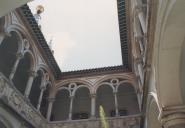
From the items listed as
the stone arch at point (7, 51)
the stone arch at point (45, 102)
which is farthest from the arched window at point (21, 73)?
the stone arch at point (45, 102)

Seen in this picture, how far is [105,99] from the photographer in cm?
1709

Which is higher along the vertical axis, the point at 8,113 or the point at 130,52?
the point at 130,52

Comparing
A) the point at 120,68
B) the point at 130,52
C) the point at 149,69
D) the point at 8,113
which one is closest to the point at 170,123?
the point at 149,69

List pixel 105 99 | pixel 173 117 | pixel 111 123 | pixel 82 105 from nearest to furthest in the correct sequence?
pixel 173 117 < pixel 111 123 < pixel 82 105 < pixel 105 99

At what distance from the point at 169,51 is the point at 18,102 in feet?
25.6

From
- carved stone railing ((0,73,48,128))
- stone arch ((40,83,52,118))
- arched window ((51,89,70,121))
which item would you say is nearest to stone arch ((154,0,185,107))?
carved stone railing ((0,73,48,128))

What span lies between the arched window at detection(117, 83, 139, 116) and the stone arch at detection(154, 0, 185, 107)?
9.97 m

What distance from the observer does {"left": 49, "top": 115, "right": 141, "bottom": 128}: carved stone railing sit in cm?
1286

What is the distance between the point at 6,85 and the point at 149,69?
251 inches

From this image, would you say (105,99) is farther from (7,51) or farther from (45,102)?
(7,51)

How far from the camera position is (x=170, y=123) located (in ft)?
18.4

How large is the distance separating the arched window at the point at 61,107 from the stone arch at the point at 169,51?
11381 mm

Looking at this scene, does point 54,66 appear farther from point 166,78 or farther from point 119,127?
point 166,78

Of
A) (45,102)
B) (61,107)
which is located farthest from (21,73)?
(61,107)
